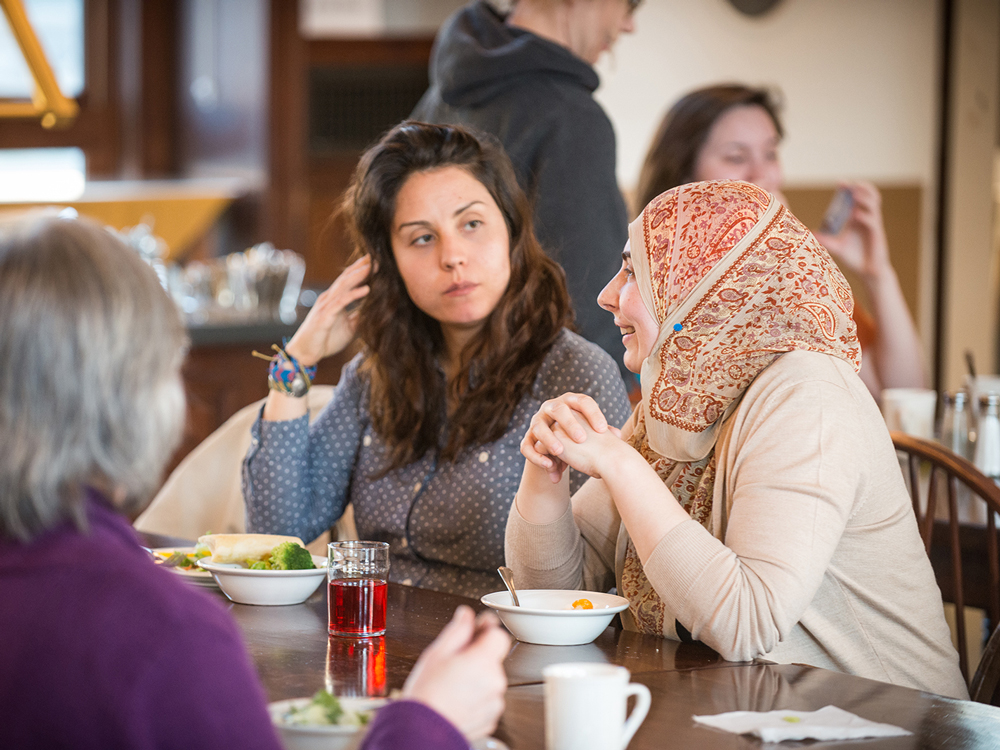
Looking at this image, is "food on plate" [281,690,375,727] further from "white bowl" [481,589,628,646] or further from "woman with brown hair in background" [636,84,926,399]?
"woman with brown hair in background" [636,84,926,399]

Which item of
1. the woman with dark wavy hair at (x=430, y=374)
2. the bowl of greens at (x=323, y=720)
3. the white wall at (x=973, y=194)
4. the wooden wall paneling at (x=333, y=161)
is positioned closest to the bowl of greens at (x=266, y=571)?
the woman with dark wavy hair at (x=430, y=374)

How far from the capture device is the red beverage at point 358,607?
129 centimetres

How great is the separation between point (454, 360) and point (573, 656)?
3.00ft

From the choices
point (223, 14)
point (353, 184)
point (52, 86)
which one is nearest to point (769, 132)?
point (353, 184)

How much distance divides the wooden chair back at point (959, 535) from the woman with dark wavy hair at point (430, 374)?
1.62ft

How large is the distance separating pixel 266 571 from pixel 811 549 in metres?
0.66

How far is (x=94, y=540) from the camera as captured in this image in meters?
0.76

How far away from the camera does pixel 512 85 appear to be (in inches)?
94.9

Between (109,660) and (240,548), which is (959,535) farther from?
(109,660)

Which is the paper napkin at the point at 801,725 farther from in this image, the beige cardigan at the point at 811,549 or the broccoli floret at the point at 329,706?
the broccoli floret at the point at 329,706

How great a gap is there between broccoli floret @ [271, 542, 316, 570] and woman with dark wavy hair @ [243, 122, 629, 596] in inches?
15.1

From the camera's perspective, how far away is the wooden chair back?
1706 millimetres

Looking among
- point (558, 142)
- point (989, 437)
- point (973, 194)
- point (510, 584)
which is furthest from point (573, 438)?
point (973, 194)

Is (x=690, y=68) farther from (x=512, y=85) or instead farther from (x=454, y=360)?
(x=454, y=360)
